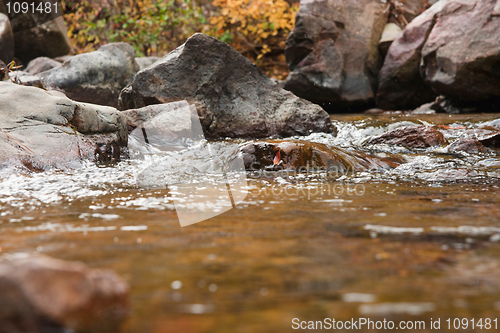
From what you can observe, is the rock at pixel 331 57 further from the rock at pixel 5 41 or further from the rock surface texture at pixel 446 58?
the rock at pixel 5 41

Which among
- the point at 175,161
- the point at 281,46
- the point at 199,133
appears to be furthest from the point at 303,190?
the point at 281,46

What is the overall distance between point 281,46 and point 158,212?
1350 cm

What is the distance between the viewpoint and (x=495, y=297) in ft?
4.39

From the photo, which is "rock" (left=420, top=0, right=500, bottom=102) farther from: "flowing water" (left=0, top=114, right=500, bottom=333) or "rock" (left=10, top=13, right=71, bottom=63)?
"rock" (left=10, top=13, right=71, bottom=63)

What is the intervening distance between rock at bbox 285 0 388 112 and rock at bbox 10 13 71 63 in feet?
20.2

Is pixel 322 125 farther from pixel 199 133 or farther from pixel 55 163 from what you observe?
pixel 55 163

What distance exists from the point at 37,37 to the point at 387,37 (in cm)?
868

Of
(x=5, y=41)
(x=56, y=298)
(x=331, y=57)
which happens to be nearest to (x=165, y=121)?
(x=331, y=57)

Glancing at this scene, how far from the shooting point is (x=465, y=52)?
8.20m

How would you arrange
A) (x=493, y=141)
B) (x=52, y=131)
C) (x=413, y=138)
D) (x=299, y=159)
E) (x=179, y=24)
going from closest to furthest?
1. (x=299, y=159)
2. (x=52, y=131)
3. (x=493, y=141)
4. (x=413, y=138)
5. (x=179, y=24)

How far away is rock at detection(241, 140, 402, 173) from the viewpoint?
13.9 feet

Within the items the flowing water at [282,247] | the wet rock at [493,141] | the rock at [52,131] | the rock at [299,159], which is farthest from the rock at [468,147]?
the rock at [52,131]

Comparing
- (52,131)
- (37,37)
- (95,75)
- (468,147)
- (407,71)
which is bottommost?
(468,147)

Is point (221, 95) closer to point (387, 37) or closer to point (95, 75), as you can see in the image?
point (95, 75)
